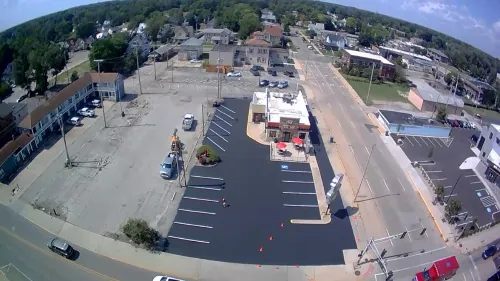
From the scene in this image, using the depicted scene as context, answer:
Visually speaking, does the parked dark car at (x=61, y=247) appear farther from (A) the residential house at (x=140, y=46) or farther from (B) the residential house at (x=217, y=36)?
(B) the residential house at (x=217, y=36)

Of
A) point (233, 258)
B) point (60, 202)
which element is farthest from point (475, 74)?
point (60, 202)

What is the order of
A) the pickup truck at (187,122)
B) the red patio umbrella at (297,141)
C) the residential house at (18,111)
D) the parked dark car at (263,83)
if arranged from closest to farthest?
the residential house at (18,111)
the red patio umbrella at (297,141)
the pickup truck at (187,122)
the parked dark car at (263,83)

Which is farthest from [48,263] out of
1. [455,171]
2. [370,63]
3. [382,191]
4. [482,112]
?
[482,112]

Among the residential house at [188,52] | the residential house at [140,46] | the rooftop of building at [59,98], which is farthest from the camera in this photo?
the residential house at [188,52]

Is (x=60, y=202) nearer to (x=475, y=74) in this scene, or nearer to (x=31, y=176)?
(x=31, y=176)

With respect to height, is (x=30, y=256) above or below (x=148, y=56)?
below

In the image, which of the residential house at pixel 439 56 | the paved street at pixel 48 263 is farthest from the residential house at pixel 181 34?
the residential house at pixel 439 56

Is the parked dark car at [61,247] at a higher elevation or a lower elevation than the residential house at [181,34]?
Result: lower
